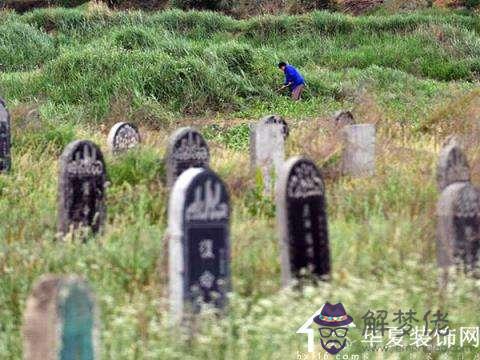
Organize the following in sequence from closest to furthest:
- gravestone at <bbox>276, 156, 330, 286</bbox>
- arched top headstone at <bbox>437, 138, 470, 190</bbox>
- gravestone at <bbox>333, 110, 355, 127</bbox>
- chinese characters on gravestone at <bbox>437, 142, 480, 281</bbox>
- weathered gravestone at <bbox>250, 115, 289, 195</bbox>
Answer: gravestone at <bbox>276, 156, 330, 286</bbox> < chinese characters on gravestone at <bbox>437, 142, 480, 281</bbox> < arched top headstone at <bbox>437, 138, 470, 190</bbox> < weathered gravestone at <bbox>250, 115, 289, 195</bbox> < gravestone at <bbox>333, 110, 355, 127</bbox>

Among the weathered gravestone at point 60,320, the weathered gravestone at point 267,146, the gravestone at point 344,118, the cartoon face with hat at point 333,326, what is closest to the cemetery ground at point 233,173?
the cartoon face with hat at point 333,326

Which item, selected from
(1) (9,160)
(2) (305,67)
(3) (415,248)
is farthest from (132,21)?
(3) (415,248)

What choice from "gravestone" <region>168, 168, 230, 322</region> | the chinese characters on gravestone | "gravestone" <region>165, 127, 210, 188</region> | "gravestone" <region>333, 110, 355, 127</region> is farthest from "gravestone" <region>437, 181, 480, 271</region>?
"gravestone" <region>333, 110, 355, 127</region>

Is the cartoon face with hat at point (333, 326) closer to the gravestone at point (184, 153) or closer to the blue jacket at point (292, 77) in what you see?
the gravestone at point (184, 153)

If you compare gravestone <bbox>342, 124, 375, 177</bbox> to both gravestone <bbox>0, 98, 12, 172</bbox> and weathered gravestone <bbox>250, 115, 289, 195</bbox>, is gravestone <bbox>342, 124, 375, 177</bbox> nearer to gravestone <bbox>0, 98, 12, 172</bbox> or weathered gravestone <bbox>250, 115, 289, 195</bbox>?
weathered gravestone <bbox>250, 115, 289, 195</bbox>

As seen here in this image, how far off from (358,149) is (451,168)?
90.1 inches

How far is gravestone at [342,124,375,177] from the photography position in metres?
10.2

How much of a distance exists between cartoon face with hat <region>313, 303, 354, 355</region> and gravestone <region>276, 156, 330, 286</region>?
45 cm

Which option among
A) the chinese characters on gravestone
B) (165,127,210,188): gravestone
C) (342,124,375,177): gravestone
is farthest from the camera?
(342,124,375,177): gravestone

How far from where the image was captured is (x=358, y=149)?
10414mm

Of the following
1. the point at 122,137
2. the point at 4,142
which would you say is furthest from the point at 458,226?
the point at 122,137

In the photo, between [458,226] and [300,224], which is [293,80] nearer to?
[458,226]

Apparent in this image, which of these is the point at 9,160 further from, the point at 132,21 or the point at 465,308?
the point at 132,21

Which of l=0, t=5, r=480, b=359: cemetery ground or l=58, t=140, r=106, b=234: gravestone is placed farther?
l=58, t=140, r=106, b=234: gravestone
